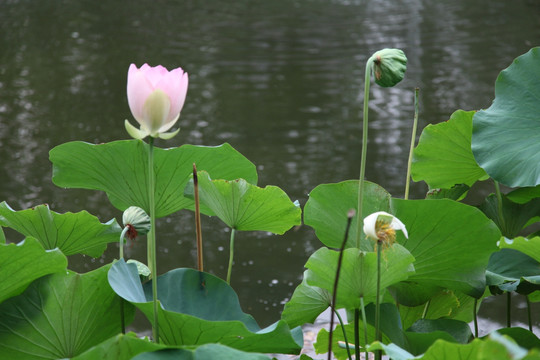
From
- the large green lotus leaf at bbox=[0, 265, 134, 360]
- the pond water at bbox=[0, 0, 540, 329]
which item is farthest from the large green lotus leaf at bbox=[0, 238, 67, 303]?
the pond water at bbox=[0, 0, 540, 329]

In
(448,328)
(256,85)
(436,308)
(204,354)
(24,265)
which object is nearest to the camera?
(204,354)

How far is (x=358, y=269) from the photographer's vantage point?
2.04 feet

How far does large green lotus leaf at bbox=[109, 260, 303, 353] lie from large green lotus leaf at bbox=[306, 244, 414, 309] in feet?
0.19

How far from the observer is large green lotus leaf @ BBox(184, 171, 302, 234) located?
0.73m

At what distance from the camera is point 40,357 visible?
25.3 inches

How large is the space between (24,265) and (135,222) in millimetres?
125

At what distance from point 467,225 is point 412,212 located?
53 mm

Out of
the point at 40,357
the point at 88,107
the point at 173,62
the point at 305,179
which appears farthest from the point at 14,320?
the point at 173,62

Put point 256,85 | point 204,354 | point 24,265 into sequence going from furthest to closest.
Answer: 1. point 256,85
2. point 24,265
3. point 204,354

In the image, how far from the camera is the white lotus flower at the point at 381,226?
55cm

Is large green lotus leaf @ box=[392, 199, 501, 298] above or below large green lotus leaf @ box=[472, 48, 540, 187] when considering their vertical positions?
below

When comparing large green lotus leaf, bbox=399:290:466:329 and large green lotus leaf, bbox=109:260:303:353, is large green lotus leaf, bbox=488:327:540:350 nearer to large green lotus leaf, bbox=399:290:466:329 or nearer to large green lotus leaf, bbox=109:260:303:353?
large green lotus leaf, bbox=399:290:466:329

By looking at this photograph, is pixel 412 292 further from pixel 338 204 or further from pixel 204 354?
pixel 204 354

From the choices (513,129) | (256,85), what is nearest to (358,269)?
(513,129)
